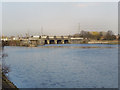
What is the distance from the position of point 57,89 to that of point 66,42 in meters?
32.9

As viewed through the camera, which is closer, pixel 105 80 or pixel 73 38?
pixel 105 80

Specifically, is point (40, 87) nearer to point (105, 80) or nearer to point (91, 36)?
point (105, 80)

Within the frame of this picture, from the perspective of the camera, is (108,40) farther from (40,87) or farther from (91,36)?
(40,87)

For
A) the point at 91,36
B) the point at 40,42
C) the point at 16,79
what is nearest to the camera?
the point at 16,79

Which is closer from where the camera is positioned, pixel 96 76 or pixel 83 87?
pixel 83 87

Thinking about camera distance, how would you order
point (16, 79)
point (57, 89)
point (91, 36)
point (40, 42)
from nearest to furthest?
point (57, 89) < point (16, 79) < point (40, 42) < point (91, 36)

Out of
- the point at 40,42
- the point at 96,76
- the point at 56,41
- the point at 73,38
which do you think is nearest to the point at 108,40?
the point at 73,38

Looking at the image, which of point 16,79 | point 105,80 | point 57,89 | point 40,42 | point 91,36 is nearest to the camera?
point 57,89

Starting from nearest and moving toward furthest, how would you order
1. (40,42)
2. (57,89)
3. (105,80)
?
(57,89) < (105,80) < (40,42)

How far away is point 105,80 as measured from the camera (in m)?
4.56

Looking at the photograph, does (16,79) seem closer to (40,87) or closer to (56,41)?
(40,87)

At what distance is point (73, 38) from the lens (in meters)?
34.6

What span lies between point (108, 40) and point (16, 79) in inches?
1199

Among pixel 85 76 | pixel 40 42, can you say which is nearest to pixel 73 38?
pixel 40 42
